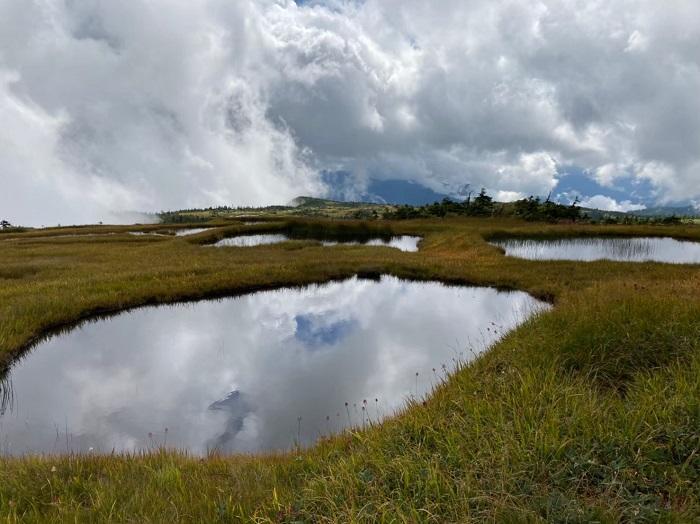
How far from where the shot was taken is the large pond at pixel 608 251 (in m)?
35.5

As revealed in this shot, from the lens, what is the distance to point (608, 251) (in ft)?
137

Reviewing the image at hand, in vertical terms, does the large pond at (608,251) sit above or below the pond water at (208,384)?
above

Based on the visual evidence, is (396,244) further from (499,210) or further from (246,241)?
(499,210)

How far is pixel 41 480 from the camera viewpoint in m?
5.98

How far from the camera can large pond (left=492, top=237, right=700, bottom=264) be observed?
35.5 meters

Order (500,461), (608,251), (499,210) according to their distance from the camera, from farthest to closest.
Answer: (499,210) → (608,251) → (500,461)

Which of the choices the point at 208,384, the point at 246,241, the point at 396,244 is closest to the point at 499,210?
the point at 396,244

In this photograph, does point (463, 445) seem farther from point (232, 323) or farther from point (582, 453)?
point (232, 323)

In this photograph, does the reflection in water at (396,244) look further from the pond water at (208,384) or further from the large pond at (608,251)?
the pond water at (208,384)

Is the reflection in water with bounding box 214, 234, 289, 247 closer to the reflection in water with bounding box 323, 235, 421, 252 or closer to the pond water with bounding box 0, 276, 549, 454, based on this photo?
the reflection in water with bounding box 323, 235, 421, 252

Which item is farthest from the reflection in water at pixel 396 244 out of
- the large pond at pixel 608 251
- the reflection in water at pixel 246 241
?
the large pond at pixel 608 251

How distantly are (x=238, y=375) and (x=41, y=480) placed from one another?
24.8 ft

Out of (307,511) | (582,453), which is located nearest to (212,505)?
(307,511)

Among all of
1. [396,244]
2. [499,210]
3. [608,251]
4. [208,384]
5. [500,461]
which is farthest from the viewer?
[499,210]
